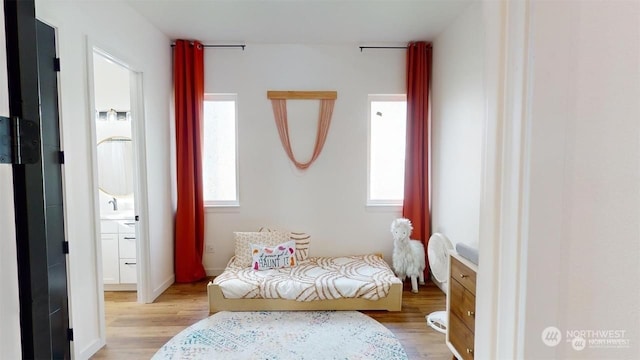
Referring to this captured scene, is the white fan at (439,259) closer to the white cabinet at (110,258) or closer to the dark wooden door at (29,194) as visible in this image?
the dark wooden door at (29,194)

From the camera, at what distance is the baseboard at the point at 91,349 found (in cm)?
211

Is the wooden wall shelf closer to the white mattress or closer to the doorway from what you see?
the doorway

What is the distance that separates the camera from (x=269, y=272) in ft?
10.2

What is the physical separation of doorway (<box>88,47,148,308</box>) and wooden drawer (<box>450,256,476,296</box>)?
2.66 meters

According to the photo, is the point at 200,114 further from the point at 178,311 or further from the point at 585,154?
the point at 585,154

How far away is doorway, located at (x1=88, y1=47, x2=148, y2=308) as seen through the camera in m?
2.87

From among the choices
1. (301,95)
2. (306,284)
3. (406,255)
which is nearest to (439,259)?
(406,255)

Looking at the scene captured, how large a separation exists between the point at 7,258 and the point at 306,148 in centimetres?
317

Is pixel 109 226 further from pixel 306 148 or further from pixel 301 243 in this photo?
pixel 306 148

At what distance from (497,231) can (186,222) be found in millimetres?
3504

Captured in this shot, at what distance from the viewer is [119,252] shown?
3221 millimetres

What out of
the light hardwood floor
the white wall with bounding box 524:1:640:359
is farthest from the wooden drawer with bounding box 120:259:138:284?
the white wall with bounding box 524:1:640:359

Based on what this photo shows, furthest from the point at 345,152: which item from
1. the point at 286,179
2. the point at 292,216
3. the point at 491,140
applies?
the point at 491,140

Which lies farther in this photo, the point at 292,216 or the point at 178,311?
the point at 292,216
